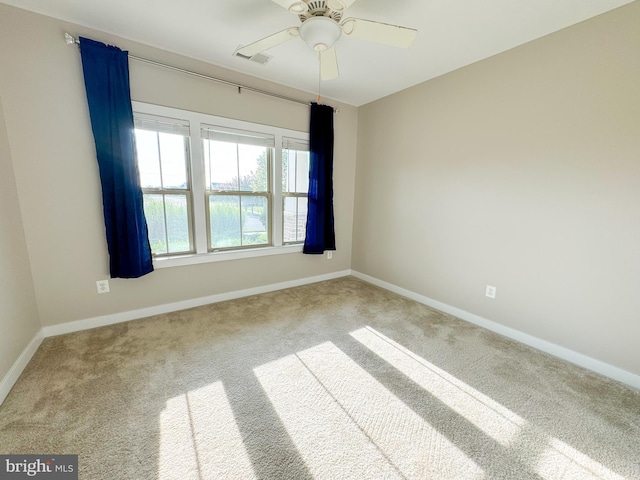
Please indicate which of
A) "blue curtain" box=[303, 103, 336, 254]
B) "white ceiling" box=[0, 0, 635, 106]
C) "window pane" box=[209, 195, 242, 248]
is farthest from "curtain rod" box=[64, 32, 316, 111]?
"window pane" box=[209, 195, 242, 248]

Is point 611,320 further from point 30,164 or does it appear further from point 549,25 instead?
point 30,164

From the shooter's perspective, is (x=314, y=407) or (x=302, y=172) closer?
→ (x=314, y=407)

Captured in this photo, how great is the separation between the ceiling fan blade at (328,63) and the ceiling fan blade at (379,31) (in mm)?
226

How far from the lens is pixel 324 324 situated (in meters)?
2.58

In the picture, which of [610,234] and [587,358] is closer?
[610,234]

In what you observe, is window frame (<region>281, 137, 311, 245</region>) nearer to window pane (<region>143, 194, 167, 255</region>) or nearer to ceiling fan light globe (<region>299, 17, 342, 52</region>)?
window pane (<region>143, 194, 167, 255</region>)

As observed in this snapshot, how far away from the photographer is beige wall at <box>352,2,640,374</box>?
1.80m

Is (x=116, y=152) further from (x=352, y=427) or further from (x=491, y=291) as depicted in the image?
(x=491, y=291)

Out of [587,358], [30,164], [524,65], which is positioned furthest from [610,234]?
[30,164]

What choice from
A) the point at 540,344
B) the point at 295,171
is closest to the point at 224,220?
the point at 295,171

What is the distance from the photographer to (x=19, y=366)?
177cm

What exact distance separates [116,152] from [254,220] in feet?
4.82

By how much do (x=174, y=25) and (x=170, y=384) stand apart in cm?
270

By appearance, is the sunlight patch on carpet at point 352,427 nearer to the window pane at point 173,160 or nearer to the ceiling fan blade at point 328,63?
the window pane at point 173,160
